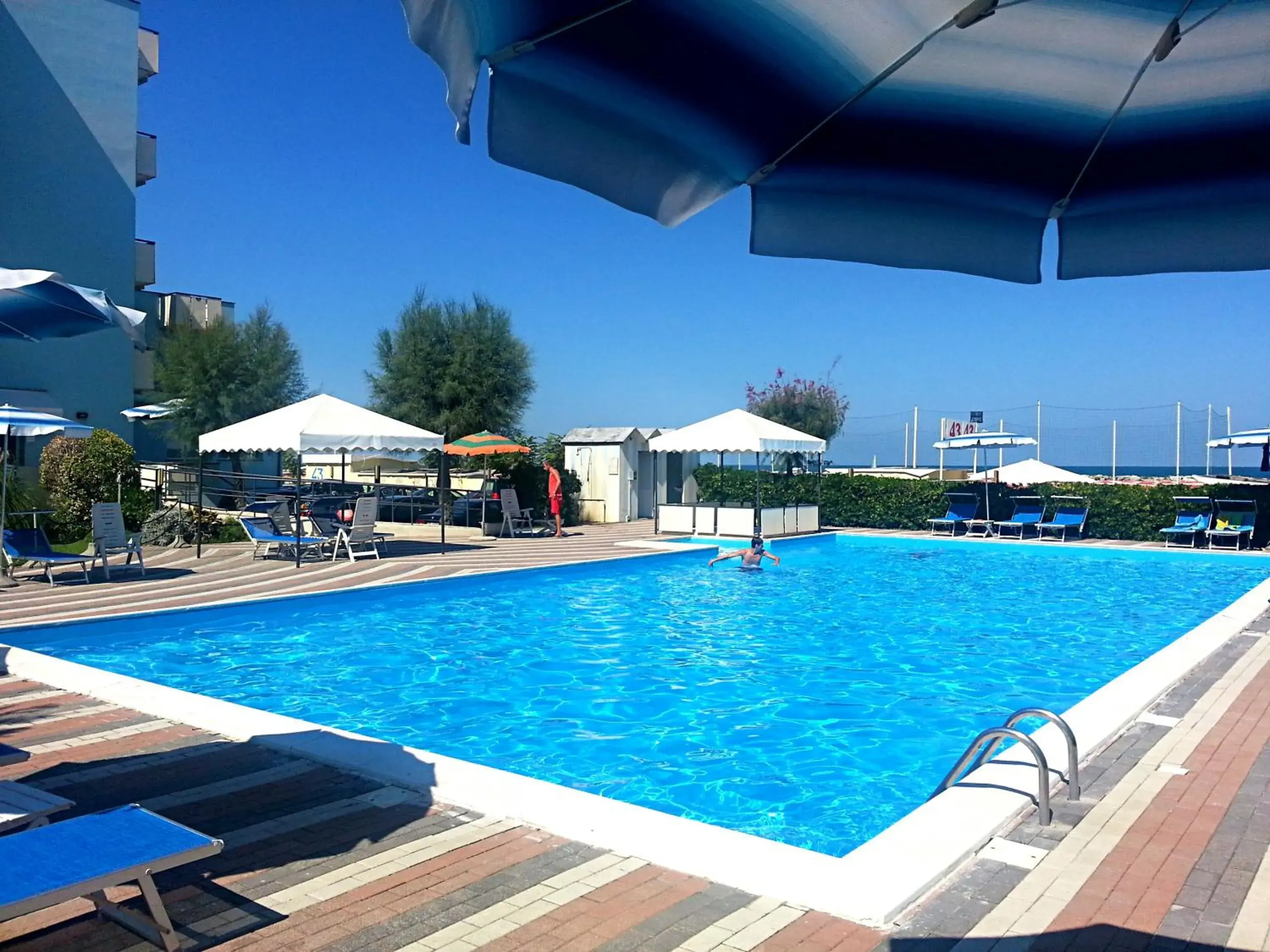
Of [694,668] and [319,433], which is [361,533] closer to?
[319,433]

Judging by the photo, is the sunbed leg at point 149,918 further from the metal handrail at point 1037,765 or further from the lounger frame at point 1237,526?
the lounger frame at point 1237,526

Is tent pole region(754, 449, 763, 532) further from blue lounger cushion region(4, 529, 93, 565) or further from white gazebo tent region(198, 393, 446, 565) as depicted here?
blue lounger cushion region(4, 529, 93, 565)

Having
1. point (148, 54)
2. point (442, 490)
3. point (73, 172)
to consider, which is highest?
point (148, 54)

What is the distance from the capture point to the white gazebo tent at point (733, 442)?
20.2m

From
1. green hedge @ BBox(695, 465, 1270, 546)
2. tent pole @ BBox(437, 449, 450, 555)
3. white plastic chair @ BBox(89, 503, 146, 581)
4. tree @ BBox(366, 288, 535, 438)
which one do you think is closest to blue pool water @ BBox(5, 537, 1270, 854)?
white plastic chair @ BBox(89, 503, 146, 581)

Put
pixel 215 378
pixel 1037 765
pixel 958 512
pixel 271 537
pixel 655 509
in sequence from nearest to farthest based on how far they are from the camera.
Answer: pixel 1037 765
pixel 271 537
pixel 958 512
pixel 655 509
pixel 215 378

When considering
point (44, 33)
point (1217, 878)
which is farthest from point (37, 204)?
point (1217, 878)

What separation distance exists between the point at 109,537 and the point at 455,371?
16.5m

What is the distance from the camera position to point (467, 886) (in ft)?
12.2

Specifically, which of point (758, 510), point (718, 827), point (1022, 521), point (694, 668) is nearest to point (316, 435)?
point (694, 668)

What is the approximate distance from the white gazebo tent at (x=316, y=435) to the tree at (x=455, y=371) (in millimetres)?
12857

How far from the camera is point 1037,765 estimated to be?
4.66 meters

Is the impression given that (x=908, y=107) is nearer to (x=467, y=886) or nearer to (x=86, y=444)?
(x=467, y=886)

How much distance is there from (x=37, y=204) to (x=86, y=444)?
10.7 m
